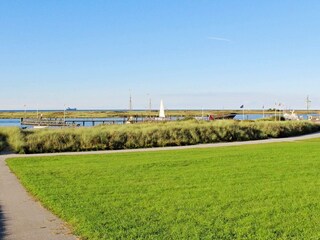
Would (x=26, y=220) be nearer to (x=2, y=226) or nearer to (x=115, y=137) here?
(x=2, y=226)

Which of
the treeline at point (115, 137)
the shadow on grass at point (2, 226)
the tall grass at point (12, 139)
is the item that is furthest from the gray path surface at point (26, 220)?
the treeline at point (115, 137)

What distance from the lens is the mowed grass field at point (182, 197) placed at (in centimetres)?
701

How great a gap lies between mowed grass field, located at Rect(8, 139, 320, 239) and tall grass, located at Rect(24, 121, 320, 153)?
21.4 ft

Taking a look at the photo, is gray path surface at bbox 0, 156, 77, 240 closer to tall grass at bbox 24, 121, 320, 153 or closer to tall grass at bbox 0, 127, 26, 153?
tall grass at bbox 0, 127, 26, 153

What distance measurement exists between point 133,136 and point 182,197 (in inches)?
637

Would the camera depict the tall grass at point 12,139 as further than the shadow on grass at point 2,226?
Yes

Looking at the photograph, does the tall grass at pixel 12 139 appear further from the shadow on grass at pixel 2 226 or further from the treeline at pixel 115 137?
the shadow on grass at pixel 2 226

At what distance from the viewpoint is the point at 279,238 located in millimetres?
6508

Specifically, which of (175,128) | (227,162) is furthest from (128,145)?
(227,162)

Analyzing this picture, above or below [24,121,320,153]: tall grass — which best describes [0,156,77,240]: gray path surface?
below

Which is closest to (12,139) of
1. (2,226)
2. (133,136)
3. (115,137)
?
(115,137)

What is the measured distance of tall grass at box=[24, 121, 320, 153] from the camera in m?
23.4

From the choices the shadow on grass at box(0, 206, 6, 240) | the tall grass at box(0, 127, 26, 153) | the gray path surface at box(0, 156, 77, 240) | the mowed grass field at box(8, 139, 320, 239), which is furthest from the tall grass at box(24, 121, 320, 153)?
the shadow on grass at box(0, 206, 6, 240)

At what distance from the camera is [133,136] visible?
25.7 m
